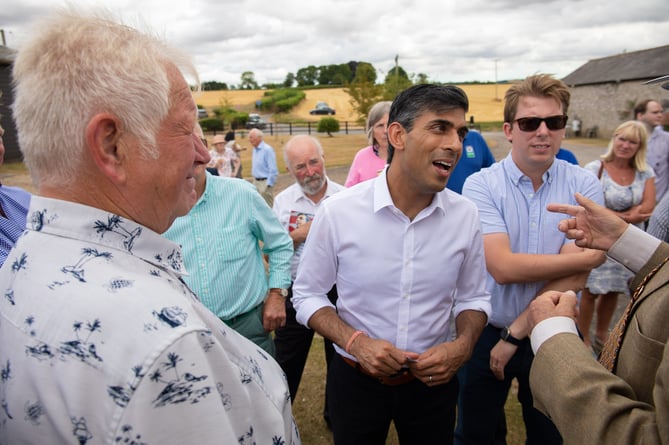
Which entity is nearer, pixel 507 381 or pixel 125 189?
pixel 125 189

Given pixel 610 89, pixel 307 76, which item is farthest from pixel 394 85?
pixel 307 76

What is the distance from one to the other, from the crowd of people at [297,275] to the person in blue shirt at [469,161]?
21 mm

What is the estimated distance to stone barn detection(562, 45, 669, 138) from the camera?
99.1ft

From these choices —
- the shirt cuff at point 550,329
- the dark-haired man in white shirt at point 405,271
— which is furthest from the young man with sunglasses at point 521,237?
the shirt cuff at point 550,329

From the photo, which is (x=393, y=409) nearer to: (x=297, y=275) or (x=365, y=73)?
(x=297, y=275)

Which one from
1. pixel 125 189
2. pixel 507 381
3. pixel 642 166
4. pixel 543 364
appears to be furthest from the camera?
pixel 642 166

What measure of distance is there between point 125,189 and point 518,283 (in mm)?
2165

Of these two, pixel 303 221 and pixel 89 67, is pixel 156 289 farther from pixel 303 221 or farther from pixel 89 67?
pixel 303 221

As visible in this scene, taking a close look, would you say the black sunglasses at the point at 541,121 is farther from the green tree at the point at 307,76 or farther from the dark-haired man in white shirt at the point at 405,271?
the green tree at the point at 307,76

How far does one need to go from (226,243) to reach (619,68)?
40382 mm

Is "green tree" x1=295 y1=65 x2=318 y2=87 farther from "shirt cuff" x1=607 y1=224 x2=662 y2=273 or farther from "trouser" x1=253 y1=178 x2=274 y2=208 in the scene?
"shirt cuff" x1=607 y1=224 x2=662 y2=273

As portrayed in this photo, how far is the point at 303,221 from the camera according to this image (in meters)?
3.74

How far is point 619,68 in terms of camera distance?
3366 centimetres

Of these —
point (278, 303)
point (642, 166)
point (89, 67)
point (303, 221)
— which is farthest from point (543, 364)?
point (642, 166)
